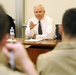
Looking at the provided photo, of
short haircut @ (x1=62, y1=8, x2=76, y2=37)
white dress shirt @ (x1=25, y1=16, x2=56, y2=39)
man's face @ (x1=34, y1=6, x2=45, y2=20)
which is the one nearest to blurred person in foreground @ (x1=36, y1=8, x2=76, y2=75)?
short haircut @ (x1=62, y1=8, x2=76, y2=37)

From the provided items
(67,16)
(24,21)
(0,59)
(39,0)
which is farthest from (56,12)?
(0,59)

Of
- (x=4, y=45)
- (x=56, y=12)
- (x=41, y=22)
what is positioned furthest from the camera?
(x=56, y=12)

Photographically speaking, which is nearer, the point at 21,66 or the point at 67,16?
the point at 21,66

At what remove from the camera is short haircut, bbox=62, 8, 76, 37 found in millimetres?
1309

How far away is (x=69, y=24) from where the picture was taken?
133 centimetres

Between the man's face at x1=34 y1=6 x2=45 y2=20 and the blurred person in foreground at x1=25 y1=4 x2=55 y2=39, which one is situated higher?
the man's face at x1=34 y1=6 x2=45 y2=20

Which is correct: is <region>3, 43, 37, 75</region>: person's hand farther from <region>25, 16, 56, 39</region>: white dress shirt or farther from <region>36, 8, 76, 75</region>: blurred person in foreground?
<region>25, 16, 56, 39</region>: white dress shirt

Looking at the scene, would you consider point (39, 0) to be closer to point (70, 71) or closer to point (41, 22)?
point (41, 22)

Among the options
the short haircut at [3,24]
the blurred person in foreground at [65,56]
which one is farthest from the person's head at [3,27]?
the blurred person in foreground at [65,56]

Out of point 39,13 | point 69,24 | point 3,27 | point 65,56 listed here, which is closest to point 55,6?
A: point 39,13

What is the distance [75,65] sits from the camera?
123 cm

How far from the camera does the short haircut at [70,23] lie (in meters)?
1.31

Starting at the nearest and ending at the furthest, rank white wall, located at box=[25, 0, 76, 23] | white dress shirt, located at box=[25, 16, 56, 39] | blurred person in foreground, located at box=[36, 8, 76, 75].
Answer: blurred person in foreground, located at box=[36, 8, 76, 75], white dress shirt, located at box=[25, 16, 56, 39], white wall, located at box=[25, 0, 76, 23]

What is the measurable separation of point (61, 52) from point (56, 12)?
4584 mm
